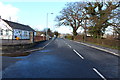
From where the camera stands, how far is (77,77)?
5.09 m

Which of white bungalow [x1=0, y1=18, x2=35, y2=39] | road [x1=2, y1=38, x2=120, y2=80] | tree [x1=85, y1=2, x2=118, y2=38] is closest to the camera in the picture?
road [x1=2, y1=38, x2=120, y2=80]

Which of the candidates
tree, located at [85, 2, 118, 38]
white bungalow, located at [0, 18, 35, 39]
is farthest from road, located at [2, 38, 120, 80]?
Result: white bungalow, located at [0, 18, 35, 39]

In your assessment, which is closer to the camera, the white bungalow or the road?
the road

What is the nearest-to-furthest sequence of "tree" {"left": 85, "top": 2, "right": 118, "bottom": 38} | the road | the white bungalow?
1. the road
2. "tree" {"left": 85, "top": 2, "right": 118, "bottom": 38}
3. the white bungalow

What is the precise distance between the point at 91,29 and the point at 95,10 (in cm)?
543

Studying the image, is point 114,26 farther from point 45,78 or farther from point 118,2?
point 45,78

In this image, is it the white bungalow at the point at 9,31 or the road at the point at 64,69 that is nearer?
the road at the point at 64,69

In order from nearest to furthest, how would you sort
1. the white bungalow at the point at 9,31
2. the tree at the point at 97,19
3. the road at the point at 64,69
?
the road at the point at 64,69
the tree at the point at 97,19
the white bungalow at the point at 9,31

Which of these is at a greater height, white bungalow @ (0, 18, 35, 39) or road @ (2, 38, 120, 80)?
white bungalow @ (0, 18, 35, 39)

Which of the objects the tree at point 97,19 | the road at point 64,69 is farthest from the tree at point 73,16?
the road at point 64,69

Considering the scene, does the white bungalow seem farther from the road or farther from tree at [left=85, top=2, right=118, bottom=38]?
the road

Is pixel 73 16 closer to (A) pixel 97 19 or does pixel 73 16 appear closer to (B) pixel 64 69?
(A) pixel 97 19

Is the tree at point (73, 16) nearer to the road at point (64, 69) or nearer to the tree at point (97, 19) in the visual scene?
the tree at point (97, 19)

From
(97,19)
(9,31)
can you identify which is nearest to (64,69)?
(97,19)
